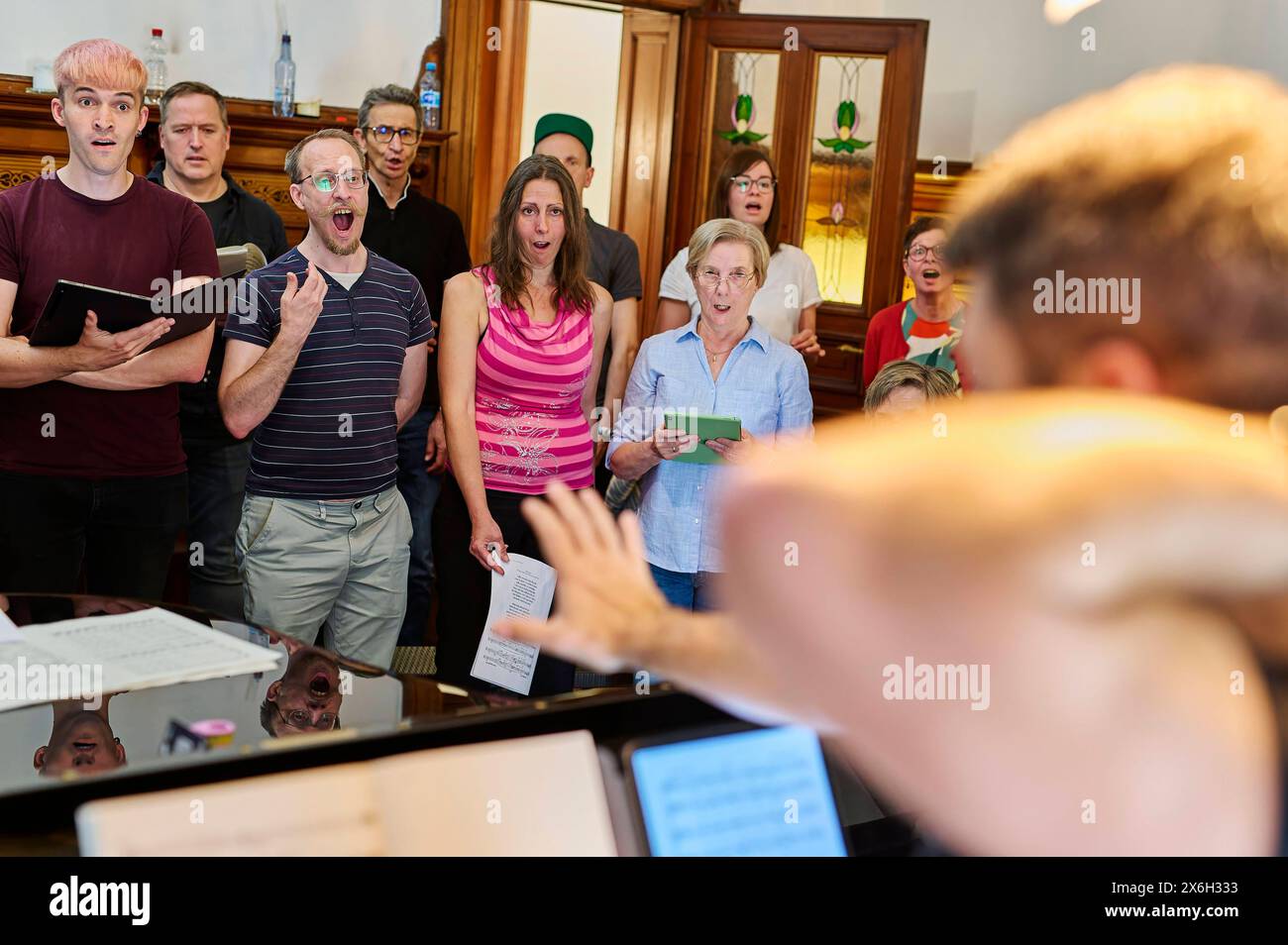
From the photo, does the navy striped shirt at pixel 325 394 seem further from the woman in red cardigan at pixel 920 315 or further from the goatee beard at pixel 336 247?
the woman in red cardigan at pixel 920 315

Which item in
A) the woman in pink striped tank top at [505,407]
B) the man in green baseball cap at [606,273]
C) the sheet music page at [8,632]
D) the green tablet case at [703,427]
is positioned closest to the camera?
the sheet music page at [8,632]

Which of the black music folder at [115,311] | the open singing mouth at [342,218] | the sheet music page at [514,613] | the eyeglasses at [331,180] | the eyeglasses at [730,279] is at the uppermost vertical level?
the eyeglasses at [331,180]

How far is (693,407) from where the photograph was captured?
3.09 meters

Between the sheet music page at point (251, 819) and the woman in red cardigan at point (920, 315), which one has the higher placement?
the woman in red cardigan at point (920, 315)

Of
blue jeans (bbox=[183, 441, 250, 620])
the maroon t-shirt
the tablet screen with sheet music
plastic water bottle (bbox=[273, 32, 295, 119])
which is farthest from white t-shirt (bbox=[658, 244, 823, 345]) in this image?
the tablet screen with sheet music

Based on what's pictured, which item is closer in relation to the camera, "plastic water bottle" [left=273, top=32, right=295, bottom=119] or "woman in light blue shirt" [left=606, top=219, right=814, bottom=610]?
"woman in light blue shirt" [left=606, top=219, right=814, bottom=610]

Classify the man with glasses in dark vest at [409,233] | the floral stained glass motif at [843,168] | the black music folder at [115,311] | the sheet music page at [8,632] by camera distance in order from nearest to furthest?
the sheet music page at [8,632], the black music folder at [115,311], the man with glasses in dark vest at [409,233], the floral stained glass motif at [843,168]

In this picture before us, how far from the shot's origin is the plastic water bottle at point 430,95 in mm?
5184

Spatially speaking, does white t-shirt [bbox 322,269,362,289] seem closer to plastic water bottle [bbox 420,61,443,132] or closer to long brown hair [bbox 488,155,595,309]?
long brown hair [bbox 488,155,595,309]

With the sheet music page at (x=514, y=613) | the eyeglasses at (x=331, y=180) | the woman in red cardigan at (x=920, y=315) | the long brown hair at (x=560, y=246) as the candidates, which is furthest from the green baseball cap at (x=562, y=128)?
the sheet music page at (x=514, y=613)

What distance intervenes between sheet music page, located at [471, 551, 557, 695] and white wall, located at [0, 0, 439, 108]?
2981mm

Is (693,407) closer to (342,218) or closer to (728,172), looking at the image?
(342,218)

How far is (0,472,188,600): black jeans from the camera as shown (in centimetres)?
266

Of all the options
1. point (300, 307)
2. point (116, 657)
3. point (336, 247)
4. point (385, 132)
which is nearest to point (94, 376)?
point (300, 307)
